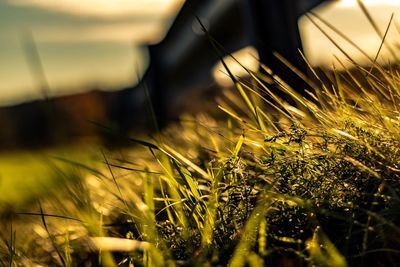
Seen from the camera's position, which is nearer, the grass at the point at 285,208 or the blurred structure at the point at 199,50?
the grass at the point at 285,208

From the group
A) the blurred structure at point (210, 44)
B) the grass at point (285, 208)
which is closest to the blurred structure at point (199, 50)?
the blurred structure at point (210, 44)

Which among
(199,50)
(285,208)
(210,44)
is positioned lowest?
(285,208)

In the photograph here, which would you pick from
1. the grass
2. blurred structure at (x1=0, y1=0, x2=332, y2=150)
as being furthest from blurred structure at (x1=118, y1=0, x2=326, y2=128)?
the grass

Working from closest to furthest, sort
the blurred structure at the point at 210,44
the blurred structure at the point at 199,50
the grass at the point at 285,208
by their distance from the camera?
the grass at the point at 285,208, the blurred structure at the point at 199,50, the blurred structure at the point at 210,44

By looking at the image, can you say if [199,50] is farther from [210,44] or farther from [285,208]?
[285,208]

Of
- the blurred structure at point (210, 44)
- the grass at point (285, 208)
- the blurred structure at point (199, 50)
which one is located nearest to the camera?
the grass at point (285, 208)

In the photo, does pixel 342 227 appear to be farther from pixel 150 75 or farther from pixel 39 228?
pixel 150 75

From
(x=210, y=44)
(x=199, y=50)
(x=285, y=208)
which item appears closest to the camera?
(x=285, y=208)

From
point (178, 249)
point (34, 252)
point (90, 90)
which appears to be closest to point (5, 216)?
point (34, 252)

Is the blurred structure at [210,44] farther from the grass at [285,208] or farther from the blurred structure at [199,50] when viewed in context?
the grass at [285,208]

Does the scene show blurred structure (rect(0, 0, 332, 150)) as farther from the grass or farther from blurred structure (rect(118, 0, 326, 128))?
the grass

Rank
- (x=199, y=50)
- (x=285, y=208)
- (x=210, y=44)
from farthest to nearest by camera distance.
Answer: (x=199, y=50)
(x=210, y=44)
(x=285, y=208)

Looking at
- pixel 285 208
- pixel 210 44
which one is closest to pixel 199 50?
pixel 210 44
